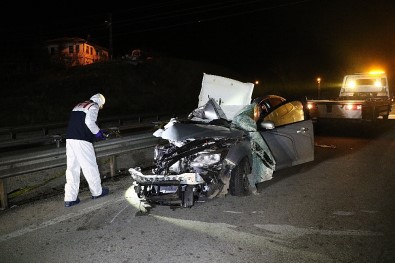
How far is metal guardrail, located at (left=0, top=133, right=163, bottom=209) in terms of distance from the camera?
Answer: 5805 millimetres

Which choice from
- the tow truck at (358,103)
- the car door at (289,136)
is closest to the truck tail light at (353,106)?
the tow truck at (358,103)

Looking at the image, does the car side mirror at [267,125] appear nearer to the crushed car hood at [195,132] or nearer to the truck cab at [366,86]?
the crushed car hood at [195,132]

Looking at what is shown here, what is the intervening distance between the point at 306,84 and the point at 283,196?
174 feet

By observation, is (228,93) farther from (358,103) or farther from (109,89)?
(109,89)

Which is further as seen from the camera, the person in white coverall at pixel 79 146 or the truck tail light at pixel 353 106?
the truck tail light at pixel 353 106

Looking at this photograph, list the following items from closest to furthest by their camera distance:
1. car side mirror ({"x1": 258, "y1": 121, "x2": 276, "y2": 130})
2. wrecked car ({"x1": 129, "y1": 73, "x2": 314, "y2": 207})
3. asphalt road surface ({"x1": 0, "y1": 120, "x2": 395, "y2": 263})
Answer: asphalt road surface ({"x1": 0, "y1": 120, "x2": 395, "y2": 263}) < wrecked car ({"x1": 129, "y1": 73, "x2": 314, "y2": 207}) < car side mirror ({"x1": 258, "y1": 121, "x2": 276, "y2": 130})

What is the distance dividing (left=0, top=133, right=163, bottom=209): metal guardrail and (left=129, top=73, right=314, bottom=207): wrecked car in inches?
63.4

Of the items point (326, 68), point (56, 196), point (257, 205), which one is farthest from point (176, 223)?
point (326, 68)

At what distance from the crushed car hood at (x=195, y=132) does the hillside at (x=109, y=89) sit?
68.2 ft

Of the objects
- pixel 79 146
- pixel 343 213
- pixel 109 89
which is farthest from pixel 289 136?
pixel 109 89

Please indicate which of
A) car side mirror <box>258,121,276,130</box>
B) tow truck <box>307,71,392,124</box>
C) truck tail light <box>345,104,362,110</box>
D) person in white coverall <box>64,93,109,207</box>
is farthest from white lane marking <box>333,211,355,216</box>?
truck tail light <box>345,104,362,110</box>

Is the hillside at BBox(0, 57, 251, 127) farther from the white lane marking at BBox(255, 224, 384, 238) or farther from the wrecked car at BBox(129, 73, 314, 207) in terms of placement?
the white lane marking at BBox(255, 224, 384, 238)

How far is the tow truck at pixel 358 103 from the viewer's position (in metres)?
13.8

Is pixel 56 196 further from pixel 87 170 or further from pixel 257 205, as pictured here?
pixel 257 205
